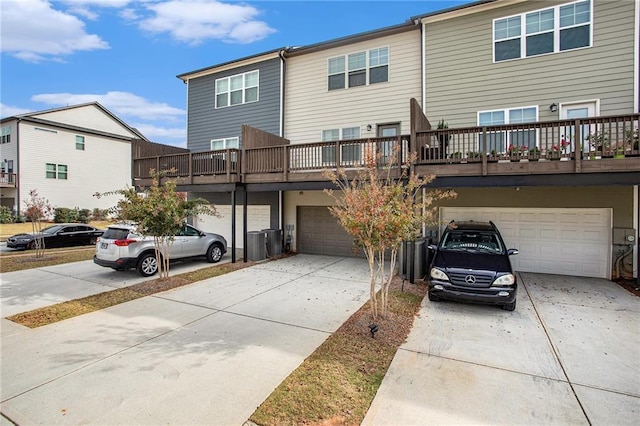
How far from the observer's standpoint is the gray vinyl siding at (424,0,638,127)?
8695mm

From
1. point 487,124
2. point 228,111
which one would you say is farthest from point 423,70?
point 228,111

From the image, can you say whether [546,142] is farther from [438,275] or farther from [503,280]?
[438,275]

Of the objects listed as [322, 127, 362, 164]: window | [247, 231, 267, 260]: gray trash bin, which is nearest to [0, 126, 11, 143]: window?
[247, 231, 267, 260]: gray trash bin

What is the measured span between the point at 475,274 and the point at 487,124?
20.8 ft

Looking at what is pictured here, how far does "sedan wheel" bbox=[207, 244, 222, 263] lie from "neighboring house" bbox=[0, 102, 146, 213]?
16927 mm

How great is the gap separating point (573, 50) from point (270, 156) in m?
9.47

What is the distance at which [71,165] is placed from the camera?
25406 mm

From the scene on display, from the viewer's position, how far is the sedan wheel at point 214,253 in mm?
11000

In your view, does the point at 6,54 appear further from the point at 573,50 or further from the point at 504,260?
the point at 573,50

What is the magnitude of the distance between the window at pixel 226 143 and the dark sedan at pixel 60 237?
Answer: 8001 mm

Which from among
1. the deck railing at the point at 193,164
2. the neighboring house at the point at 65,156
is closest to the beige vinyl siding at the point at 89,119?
the neighboring house at the point at 65,156

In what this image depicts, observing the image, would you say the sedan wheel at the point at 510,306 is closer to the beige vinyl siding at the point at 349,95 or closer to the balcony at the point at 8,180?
the beige vinyl siding at the point at 349,95

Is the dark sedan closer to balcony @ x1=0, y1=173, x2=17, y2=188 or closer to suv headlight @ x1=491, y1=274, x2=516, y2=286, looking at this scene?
balcony @ x1=0, y1=173, x2=17, y2=188

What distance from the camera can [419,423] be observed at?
299cm
